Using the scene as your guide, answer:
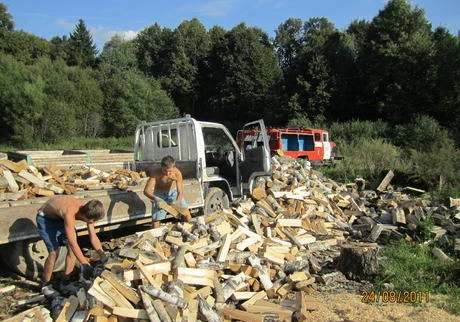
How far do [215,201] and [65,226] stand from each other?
3.92m

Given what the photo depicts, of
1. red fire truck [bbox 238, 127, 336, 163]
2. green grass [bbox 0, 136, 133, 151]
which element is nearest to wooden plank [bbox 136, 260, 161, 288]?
red fire truck [bbox 238, 127, 336, 163]

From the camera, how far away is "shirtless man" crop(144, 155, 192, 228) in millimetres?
7016

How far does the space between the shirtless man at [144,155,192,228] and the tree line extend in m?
26.0

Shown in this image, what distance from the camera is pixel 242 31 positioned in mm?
55781

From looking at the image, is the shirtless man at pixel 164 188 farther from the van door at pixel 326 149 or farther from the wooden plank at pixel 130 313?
the van door at pixel 326 149

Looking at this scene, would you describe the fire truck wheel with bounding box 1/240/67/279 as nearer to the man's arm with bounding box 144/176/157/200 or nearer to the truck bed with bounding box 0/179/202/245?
the truck bed with bounding box 0/179/202/245

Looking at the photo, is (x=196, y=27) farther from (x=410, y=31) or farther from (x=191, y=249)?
(x=191, y=249)

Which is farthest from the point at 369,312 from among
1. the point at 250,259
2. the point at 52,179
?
the point at 52,179

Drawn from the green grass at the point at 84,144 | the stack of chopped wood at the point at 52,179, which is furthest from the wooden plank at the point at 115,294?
the green grass at the point at 84,144

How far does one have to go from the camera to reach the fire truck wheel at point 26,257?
5.96 meters

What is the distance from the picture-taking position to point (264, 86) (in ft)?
173

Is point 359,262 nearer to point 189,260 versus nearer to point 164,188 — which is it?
point 189,260

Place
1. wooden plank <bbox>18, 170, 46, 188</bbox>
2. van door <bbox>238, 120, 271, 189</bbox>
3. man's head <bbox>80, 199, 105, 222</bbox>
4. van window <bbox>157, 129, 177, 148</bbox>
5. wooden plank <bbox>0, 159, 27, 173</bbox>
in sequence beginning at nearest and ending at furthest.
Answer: man's head <bbox>80, 199, 105, 222</bbox>, wooden plank <bbox>18, 170, 46, 188</bbox>, wooden plank <bbox>0, 159, 27, 173</bbox>, van window <bbox>157, 129, 177, 148</bbox>, van door <bbox>238, 120, 271, 189</bbox>

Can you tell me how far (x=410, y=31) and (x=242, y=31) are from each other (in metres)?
22.3
